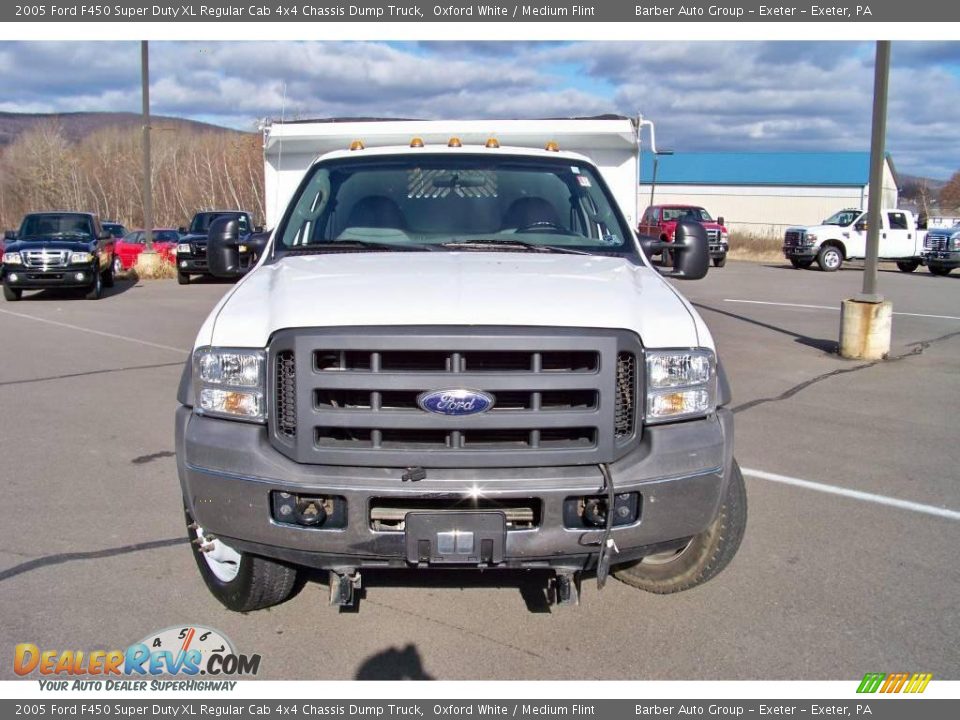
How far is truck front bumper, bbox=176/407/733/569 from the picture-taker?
3.13 m

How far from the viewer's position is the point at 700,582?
403 cm

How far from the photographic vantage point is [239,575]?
3.76 meters

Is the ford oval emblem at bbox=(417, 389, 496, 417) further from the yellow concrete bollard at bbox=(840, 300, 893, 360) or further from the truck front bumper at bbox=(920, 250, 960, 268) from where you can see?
the truck front bumper at bbox=(920, 250, 960, 268)

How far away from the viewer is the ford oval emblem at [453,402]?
3172mm

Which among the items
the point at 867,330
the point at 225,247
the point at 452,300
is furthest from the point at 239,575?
the point at 867,330

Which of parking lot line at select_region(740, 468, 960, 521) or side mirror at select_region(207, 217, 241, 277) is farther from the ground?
side mirror at select_region(207, 217, 241, 277)

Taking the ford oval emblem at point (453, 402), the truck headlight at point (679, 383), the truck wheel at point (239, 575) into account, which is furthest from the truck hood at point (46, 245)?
the truck headlight at point (679, 383)

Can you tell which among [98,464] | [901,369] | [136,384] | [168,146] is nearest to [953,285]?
[901,369]

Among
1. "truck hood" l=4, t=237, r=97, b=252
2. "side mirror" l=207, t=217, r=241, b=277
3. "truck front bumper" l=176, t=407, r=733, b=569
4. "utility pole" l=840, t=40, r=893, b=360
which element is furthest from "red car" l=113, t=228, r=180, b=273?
"truck front bumper" l=176, t=407, r=733, b=569

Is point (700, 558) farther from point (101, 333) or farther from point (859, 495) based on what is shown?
point (101, 333)

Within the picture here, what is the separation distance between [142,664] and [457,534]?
1.45m

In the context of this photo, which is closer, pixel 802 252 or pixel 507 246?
pixel 507 246

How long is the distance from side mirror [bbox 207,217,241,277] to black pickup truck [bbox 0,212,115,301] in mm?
14875
